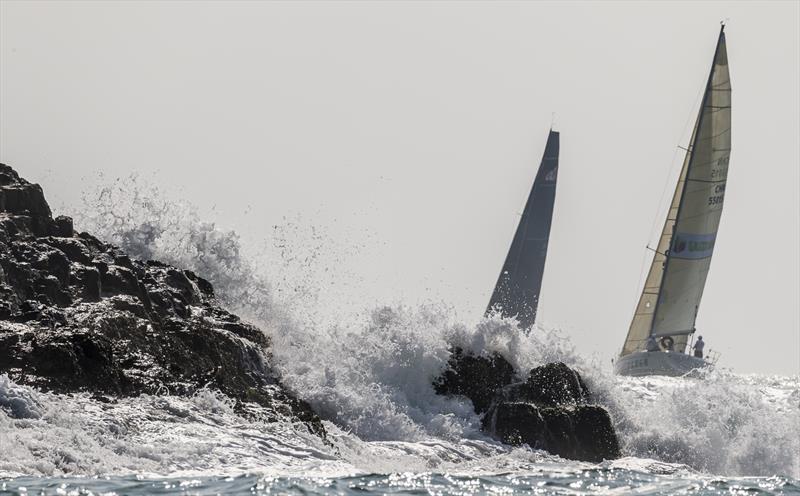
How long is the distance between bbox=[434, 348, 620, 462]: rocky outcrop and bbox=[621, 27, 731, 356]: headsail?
17.9 meters

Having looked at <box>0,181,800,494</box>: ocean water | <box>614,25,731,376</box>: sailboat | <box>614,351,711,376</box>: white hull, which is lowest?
<box>0,181,800,494</box>: ocean water

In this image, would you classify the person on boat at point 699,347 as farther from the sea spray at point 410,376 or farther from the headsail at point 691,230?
the sea spray at point 410,376

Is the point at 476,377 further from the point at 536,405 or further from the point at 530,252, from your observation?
the point at 530,252

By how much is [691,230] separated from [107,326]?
2629 cm

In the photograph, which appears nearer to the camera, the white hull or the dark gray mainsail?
the white hull

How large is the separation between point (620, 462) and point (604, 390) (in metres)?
4.12

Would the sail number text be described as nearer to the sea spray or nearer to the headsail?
the headsail

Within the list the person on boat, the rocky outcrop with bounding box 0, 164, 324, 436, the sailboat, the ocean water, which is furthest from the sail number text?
the rocky outcrop with bounding box 0, 164, 324, 436

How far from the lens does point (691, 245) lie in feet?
140

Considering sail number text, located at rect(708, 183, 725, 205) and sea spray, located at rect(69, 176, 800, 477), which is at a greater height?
sail number text, located at rect(708, 183, 725, 205)

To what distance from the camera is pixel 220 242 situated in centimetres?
2956

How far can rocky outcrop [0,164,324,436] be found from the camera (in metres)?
19.0

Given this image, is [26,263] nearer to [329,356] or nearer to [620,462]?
[329,356]

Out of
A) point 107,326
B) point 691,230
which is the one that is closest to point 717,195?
point 691,230
